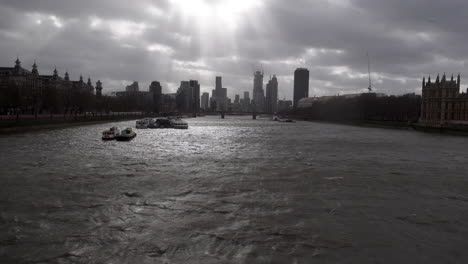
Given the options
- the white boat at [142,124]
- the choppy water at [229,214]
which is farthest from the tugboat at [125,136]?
the white boat at [142,124]

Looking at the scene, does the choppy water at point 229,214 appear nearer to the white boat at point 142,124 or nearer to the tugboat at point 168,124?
the white boat at point 142,124

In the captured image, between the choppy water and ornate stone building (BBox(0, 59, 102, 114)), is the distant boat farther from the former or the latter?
the choppy water

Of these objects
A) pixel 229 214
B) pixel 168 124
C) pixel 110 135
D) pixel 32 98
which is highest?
pixel 32 98

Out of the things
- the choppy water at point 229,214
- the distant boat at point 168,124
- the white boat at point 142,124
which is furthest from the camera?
the distant boat at point 168,124

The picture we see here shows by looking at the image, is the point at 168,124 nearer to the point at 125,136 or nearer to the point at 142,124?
the point at 142,124

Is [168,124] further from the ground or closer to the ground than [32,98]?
closer to the ground

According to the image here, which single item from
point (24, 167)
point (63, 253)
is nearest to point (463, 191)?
point (63, 253)

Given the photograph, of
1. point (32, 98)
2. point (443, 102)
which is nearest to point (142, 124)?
point (32, 98)

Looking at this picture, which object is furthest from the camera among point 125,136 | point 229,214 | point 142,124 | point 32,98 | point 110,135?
point 32,98

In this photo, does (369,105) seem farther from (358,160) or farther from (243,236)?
(243,236)
